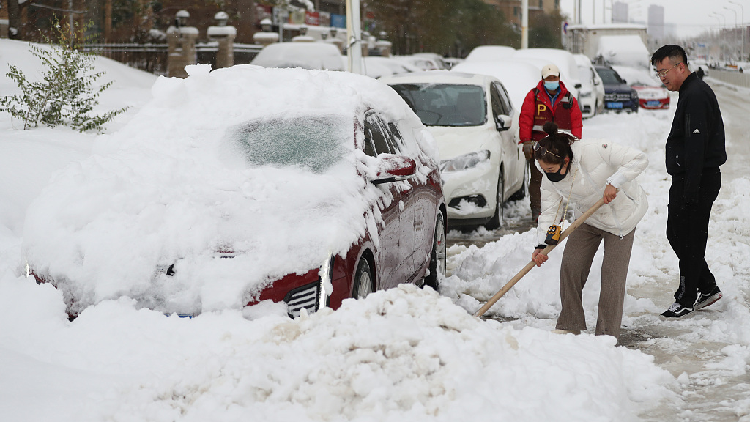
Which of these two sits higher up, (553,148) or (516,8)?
(516,8)

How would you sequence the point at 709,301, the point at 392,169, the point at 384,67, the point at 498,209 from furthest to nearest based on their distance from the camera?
the point at 384,67, the point at 498,209, the point at 709,301, the point at 392,169

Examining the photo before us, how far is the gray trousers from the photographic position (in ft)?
19.1

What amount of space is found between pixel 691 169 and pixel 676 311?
1044mm

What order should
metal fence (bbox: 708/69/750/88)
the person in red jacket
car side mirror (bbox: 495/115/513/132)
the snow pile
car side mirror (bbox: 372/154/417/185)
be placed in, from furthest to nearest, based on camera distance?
metal fence (bbox: 708/69/750/88) → car side mirror (bbox: 495/115/513/132) → the person in red jacket → car side mirror (bbox: 372/154/417/185) → the snow pile

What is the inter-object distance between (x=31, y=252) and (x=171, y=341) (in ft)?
3.95

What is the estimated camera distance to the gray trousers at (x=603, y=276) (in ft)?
19.1

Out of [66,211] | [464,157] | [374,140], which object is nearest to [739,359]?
[374,140]

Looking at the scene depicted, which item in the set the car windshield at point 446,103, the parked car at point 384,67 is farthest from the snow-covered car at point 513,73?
the parked car at point 384,67

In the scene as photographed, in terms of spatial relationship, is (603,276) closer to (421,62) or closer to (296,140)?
(296,140)

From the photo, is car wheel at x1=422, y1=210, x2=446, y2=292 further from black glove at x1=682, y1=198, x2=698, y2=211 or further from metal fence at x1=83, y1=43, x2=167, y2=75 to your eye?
metal fence at x1=83, y1=43, x2=167, y2=75

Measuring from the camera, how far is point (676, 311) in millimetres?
6621

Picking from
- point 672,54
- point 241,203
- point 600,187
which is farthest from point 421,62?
point 241,203

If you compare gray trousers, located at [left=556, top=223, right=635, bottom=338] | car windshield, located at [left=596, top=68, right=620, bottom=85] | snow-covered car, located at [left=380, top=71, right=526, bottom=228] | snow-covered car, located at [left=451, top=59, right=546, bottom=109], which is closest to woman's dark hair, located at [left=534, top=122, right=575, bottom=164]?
gray trousers, located at [left=556, top=223, right=635, bottom=338]

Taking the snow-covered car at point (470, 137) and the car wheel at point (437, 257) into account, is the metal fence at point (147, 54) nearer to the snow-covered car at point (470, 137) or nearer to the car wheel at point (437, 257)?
the snow-covered car at point (470, 137)
